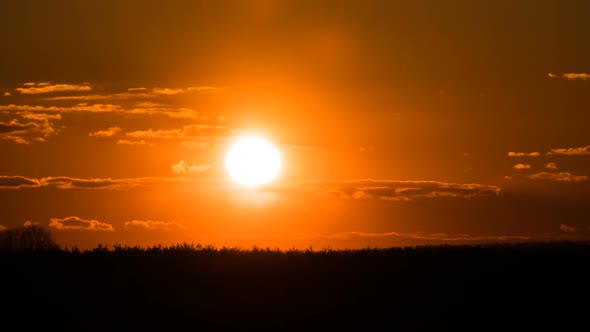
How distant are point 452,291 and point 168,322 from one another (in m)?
8.88

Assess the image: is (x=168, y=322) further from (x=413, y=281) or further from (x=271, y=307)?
(x=413, y=281)

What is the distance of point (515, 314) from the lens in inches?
1121

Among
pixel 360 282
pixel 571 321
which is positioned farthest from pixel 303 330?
pixel 571 321

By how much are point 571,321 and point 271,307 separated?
853 centimetres

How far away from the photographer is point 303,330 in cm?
2670

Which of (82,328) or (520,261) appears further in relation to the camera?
(520,261)

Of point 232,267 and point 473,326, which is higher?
point 232,267

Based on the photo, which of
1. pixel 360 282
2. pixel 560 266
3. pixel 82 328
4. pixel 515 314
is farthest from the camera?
pixel 560 266

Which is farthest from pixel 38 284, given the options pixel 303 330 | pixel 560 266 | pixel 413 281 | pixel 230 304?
pixel 560 266

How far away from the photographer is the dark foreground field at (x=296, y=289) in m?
27.5

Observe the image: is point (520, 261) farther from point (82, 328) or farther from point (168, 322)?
point (82, 328)

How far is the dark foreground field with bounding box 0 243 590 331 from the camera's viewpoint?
27.5 m

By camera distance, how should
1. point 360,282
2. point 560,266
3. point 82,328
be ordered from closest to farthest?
1. point 82,328
2. point 360,282
3. point 560,266

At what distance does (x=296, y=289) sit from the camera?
98.4 feet
